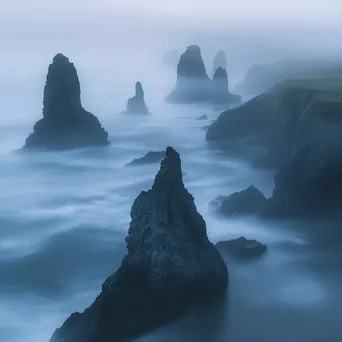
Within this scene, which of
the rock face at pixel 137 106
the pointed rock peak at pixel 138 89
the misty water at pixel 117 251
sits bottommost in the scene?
the misty water at pixel 117 251

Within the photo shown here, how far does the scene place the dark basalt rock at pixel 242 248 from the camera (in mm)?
56000

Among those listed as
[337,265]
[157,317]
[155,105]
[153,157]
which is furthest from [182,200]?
[155,105]

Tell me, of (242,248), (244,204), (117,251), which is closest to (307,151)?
(244,204)

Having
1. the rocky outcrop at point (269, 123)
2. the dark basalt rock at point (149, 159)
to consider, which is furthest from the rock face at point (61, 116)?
the rocky outcrop at point (269, 123)

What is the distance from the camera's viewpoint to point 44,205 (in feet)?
261

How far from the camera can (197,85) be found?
564 ft

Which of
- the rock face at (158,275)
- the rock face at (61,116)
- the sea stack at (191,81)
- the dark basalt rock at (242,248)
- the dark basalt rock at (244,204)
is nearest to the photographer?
the rock face at (158,275)

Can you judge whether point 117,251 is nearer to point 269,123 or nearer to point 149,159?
point 149,159

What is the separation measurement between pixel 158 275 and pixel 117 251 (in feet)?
63.6

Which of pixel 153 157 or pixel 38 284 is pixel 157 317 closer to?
pixel 38 284

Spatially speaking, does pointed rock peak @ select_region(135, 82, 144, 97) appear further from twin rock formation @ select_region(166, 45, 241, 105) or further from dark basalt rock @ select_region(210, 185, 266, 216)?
dark basalt rock @ select_region(210, 185, 266, 216)

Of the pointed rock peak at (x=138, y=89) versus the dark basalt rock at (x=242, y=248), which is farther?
the pointed rock peak at (x=138, y=89)

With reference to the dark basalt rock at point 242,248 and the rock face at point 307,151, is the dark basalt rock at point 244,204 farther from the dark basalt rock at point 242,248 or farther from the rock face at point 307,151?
the dark basalt rock at point 242,248

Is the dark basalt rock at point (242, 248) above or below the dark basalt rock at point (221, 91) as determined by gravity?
below
